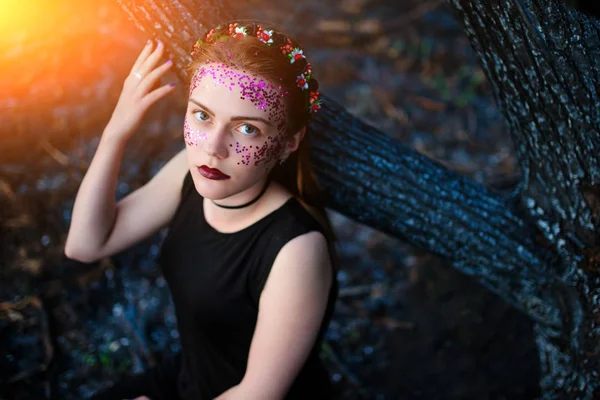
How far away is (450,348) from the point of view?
319 centimetres

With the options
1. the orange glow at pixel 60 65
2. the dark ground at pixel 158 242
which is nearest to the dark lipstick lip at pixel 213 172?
the dark ground at pixel 158 242

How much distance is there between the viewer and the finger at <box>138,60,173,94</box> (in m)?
1.90

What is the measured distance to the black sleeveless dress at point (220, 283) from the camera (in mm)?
1895

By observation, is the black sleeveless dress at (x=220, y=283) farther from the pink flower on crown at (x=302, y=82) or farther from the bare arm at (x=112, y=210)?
the pink flower on crown at (x=302, y=82)

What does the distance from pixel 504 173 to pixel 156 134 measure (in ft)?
8.11

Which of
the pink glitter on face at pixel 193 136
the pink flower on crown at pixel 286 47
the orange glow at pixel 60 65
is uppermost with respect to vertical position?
the pink flower on crown at pixel 286 47

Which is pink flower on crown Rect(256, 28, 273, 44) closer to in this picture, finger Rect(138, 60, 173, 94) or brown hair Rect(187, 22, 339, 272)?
brown hair Rect(187, 22, 339, 272)

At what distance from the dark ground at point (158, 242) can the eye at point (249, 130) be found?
2.71 ft

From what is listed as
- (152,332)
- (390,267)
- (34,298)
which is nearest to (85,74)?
(34,298)

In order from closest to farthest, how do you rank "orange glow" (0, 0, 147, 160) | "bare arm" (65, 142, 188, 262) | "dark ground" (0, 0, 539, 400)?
"bare arm" (65, 142, 188, 262) < "dark ground" (0, 0, 539, 400) < "orange glow" (0, 0, 147, 160)

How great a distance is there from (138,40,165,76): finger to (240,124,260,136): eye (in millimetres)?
452

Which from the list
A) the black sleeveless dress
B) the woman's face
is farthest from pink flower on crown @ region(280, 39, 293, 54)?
the black sleeveless dress

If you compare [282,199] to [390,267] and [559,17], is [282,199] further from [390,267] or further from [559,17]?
[390,267]

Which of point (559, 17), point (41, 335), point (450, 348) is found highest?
point (559, 17)
